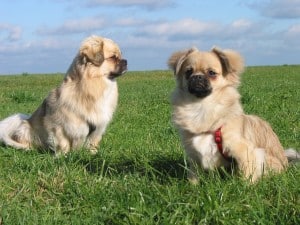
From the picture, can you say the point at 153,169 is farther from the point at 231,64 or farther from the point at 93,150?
the point at 93,150

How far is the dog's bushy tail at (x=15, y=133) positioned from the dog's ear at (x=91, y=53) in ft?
4.59

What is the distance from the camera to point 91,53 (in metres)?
7.21

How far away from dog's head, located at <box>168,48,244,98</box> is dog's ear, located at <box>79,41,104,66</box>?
2.46m

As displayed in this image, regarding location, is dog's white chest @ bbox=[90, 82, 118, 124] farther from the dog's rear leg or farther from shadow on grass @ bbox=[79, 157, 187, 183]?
the dog's rear leg

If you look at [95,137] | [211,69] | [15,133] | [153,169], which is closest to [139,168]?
[153,169]

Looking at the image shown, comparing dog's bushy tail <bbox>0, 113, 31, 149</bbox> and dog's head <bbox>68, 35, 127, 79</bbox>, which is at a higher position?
dog's head <bbox>68, 35, 127, 79</bbox>

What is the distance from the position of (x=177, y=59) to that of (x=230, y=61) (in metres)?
0.55

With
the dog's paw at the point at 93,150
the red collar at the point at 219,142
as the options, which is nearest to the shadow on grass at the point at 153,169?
the red collar at the point at 219,142

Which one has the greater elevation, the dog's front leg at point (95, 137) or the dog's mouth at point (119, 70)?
the dog's mouth at point (119, 70)

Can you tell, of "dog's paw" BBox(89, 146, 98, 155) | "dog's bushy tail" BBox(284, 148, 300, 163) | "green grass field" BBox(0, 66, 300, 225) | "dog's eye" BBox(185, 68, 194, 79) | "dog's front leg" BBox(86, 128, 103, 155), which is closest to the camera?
"green grass field" BBox(0, 66, 300, 225)

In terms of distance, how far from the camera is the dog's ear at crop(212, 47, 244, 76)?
190 inches

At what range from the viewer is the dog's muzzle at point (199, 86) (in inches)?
183

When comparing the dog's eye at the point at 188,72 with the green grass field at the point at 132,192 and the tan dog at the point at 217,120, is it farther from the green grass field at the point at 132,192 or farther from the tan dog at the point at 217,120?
the green grass field at the point at 132,192

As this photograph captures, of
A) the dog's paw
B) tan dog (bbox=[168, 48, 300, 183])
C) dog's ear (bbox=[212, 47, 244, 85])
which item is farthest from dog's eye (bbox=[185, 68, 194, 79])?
the dog's paw
